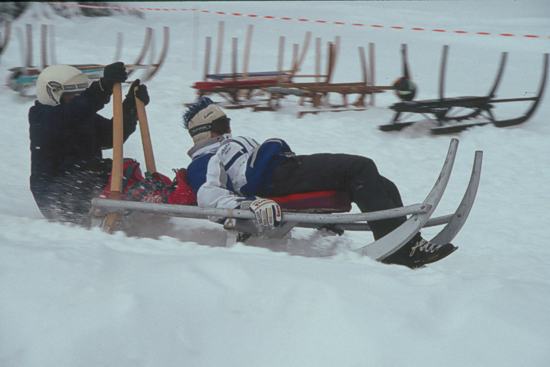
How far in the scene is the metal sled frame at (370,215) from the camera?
11.1ft

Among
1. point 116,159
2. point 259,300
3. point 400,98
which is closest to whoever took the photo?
point 259,300

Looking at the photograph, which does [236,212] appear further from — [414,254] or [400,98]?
[400,98]

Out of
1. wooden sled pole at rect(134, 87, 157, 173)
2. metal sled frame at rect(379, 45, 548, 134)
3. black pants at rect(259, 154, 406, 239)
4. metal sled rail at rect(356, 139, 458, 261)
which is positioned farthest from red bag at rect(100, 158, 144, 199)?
metal sled frame at rect(379, 45, 548, 134)

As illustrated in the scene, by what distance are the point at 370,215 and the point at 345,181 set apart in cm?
28

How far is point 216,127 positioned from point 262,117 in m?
4.60

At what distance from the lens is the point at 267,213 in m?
3.45

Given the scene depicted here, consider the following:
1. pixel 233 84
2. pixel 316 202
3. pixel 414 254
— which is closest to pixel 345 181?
pixel 316 202

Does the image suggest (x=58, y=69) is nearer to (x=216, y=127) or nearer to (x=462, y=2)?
(x=216, y=127)

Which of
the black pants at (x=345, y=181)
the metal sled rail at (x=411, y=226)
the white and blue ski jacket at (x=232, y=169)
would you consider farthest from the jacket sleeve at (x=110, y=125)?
the metal sled rail at (x=411, y=226)

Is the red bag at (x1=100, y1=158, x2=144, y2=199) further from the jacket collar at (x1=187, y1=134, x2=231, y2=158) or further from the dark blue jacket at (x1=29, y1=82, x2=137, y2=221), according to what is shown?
the jacket collar at (x1=187, y1=134, x2=231, y2=158)

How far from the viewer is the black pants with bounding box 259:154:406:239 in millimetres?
3551

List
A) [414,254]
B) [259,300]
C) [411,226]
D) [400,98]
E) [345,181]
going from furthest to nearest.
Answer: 1. [400,98]
2. [345,181]
3. [414,254]
4. [411,226]
5. [259,300]

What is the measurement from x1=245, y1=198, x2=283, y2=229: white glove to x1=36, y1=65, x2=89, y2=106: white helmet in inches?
57.8

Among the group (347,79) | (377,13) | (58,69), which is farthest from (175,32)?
(58,69)
